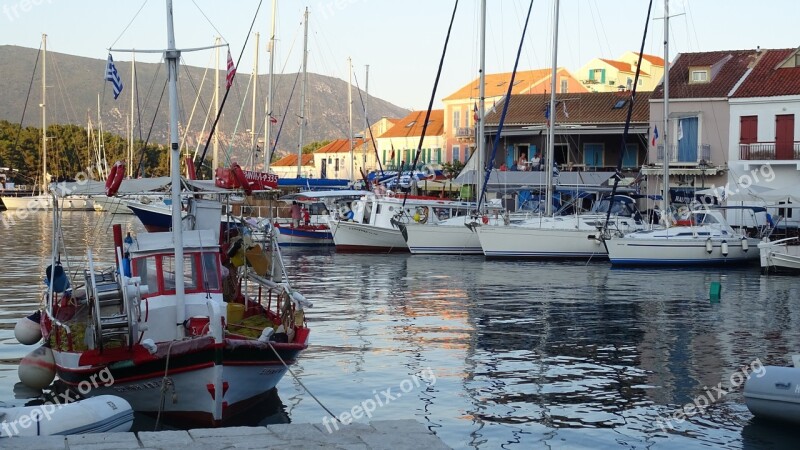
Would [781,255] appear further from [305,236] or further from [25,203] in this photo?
[25,203]

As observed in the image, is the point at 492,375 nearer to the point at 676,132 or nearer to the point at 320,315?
the point at 320,315

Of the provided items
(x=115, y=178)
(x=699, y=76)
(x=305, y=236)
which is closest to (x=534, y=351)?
(x=115, y=178)

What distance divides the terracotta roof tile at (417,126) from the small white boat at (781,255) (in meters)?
56.1

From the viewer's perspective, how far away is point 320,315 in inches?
1051

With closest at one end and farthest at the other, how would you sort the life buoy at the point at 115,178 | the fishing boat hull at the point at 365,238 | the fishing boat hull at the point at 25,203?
the life buoy at the point at 115,178 < the fishing boat hull at the point at 365,238 < the fishing boat hull at the point at 25,203

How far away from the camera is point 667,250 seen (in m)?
41.3

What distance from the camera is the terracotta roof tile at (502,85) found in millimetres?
86750

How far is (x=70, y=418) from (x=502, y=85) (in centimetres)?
7467

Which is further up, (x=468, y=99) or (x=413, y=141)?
(x=468, y=99)

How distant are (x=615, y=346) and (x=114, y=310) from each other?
34.6 ft

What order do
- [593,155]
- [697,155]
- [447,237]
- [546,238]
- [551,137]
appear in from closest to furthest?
[546,238] → [551,137] → [447,237] → [697,155] → [593,155]

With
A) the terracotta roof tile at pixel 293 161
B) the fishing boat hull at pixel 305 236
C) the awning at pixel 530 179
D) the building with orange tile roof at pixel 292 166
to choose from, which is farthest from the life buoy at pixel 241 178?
the terracotta roof tile at pixel 293 161

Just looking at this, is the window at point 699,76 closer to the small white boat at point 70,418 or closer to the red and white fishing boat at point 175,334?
the red and white fishing boat at point 175,334

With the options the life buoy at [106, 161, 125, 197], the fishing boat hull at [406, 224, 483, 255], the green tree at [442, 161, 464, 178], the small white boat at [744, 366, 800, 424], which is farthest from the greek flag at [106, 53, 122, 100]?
the green tree at [442, 161, 464, 178]
